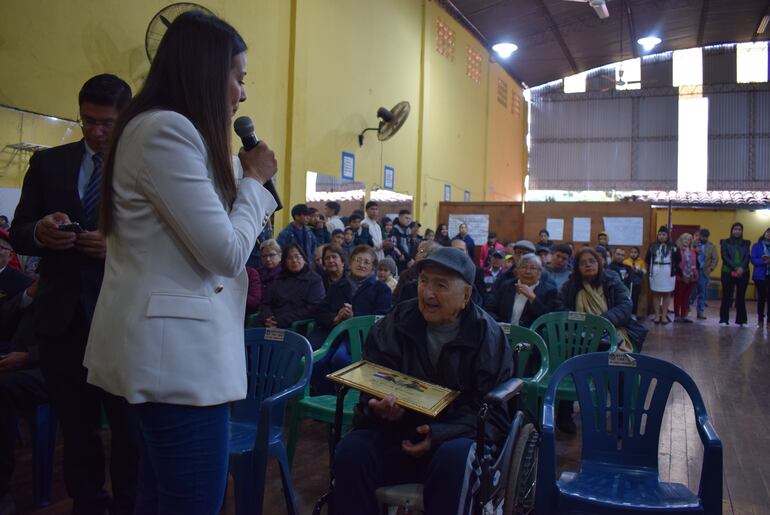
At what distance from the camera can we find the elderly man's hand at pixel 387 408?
1.81 metres

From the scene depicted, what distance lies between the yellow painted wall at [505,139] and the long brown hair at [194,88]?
14117 mm

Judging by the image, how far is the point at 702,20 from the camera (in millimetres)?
14438

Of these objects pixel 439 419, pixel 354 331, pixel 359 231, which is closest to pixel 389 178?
pixel 359 231

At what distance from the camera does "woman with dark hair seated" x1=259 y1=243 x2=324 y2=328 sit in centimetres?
438

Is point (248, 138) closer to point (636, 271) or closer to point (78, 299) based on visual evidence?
point (78, 299)

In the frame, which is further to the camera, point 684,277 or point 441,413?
point 684,277

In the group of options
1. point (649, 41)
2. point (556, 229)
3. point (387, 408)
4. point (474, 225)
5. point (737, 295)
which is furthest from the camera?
point (649, 41)

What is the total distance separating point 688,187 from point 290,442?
16.6 metres

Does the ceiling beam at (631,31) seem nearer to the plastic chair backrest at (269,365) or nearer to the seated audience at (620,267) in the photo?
the seated audience at (620,267)

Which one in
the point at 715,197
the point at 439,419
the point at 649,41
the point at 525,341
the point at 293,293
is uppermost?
the point at 649,41

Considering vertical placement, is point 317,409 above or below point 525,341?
below

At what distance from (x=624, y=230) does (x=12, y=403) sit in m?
9.72

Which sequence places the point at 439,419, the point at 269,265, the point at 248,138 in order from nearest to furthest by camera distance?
the point at 248,138
the point at 439,419
the point at 269,265

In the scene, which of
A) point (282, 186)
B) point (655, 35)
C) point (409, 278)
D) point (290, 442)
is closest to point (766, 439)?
point (409, 278)
